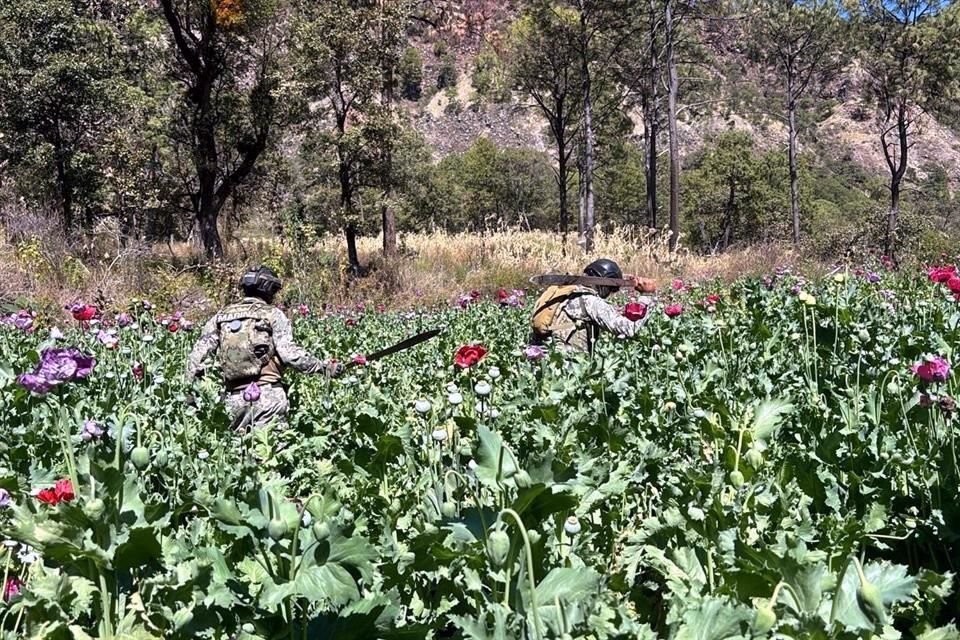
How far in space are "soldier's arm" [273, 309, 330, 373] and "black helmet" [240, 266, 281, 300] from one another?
27 centimetres

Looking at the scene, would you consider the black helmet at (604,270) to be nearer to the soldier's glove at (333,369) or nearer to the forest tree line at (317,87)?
the soldier's glove at (333,369)

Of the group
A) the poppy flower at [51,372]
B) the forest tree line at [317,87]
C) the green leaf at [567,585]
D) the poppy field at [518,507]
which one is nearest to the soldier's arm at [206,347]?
the poppy field at [518,507]

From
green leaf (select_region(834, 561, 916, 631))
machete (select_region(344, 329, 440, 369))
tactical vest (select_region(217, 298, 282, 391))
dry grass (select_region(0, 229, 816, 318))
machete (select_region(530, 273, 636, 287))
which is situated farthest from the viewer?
dry grass (select_region(0, 229, 816, 318))

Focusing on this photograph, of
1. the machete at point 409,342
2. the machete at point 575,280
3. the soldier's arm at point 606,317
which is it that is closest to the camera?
the machete at point 409,342

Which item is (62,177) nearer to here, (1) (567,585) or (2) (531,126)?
(1) (567,585)

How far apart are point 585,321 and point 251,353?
2488 mm

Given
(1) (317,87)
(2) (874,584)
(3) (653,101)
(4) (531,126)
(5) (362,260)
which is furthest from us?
(4) (531,126)

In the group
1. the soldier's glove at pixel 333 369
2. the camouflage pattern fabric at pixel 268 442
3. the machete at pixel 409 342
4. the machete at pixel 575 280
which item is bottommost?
the camouflage pattern fabric at pixel 268 442

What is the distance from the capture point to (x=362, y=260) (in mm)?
17359

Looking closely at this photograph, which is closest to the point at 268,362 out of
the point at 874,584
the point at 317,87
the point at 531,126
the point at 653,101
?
the point at 874,584

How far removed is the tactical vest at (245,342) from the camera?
526 cm

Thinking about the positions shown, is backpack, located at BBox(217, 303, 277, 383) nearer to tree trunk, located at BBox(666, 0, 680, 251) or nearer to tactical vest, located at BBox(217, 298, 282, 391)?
tactical vest, located at BBox(217, 298, 282, 391)

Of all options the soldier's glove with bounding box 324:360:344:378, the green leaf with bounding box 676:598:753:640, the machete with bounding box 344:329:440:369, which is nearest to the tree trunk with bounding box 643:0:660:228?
the soldier's glove with bounding box 324:360:344:378

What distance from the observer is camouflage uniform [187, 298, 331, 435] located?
17.1 feet
